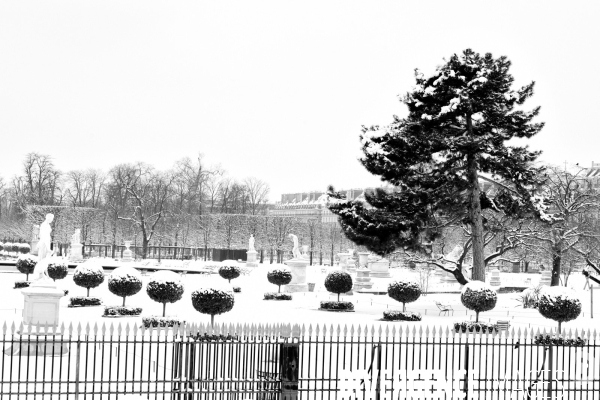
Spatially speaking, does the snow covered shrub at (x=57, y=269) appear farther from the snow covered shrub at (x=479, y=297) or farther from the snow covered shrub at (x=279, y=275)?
the snow covered shrub at (x=479, y=297)

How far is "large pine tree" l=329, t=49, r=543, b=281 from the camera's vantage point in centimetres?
2894

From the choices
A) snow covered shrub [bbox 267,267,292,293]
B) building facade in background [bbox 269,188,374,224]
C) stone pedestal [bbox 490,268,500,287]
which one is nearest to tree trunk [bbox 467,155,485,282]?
snow covered shrub [bbox 267,267,292,293]

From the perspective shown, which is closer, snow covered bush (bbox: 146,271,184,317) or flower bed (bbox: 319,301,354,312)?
snow covered bush (bbox: 146,271,184,317)

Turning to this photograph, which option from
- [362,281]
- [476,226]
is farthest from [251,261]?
[476,226]

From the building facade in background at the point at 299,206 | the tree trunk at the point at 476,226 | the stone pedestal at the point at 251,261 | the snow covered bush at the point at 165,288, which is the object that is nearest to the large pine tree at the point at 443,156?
the tree trunk at the point at 476,226

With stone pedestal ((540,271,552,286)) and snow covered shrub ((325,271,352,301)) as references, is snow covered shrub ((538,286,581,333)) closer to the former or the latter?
snow covered shrub ((325,271,352,301))

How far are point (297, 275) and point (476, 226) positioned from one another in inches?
437

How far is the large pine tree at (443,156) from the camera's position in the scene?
94.9 ft

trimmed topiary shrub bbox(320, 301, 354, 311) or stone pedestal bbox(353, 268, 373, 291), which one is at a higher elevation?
stone pedestal bbox(353, 268, 373, 291)

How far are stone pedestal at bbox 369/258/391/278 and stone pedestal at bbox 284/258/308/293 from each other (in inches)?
419

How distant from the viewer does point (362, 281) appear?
41.2 m

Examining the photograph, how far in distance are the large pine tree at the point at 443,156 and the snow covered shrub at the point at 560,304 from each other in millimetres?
8608

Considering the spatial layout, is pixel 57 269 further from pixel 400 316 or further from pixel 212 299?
pixel 400 316

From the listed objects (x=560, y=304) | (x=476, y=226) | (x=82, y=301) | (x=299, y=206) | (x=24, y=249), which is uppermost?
(x=299, y=206)
